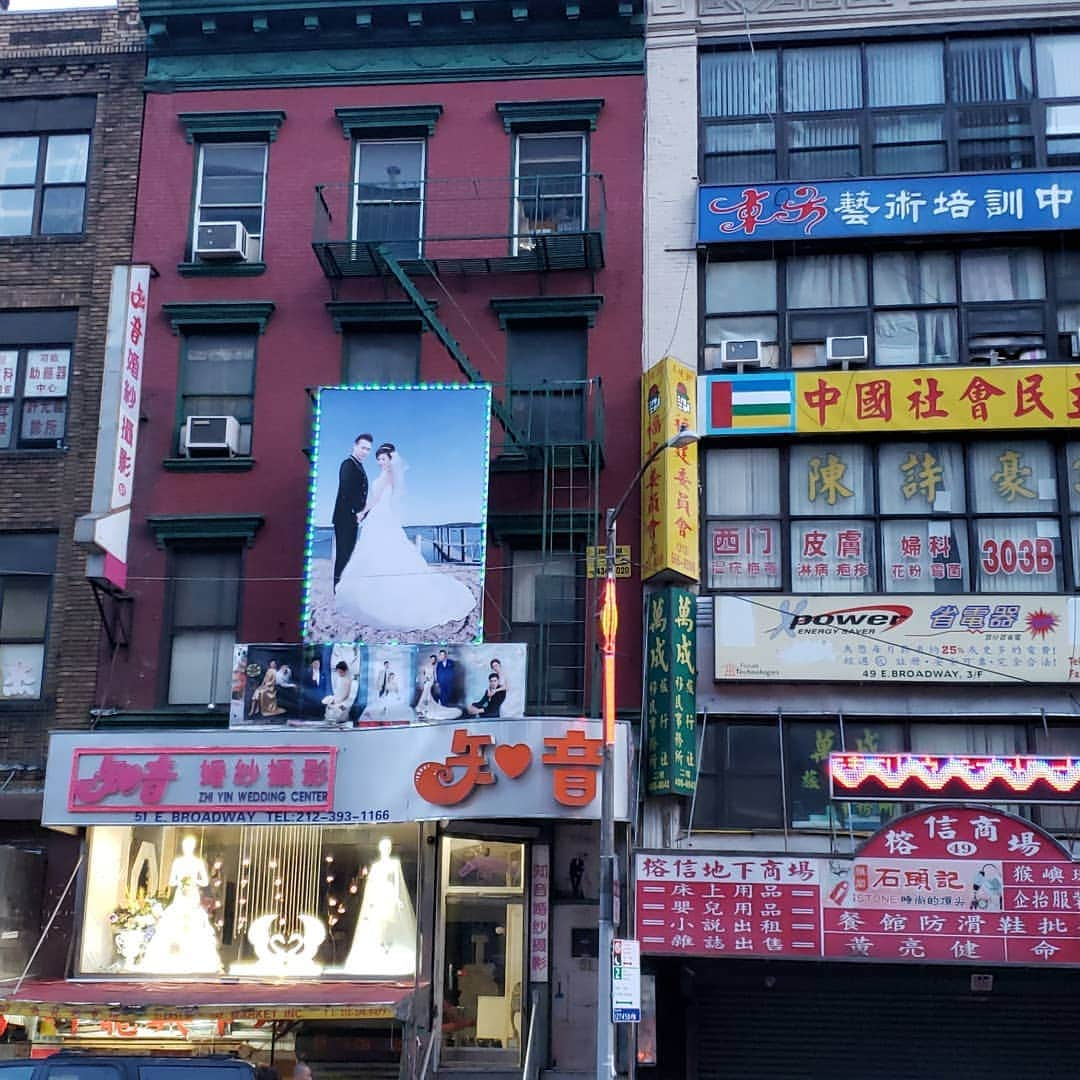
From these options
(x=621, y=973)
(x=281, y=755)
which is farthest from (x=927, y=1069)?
(x=281, y=755)

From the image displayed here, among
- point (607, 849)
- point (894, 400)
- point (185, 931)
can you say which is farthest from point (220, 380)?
point (607, 849)

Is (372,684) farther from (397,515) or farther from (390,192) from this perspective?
(390,192)

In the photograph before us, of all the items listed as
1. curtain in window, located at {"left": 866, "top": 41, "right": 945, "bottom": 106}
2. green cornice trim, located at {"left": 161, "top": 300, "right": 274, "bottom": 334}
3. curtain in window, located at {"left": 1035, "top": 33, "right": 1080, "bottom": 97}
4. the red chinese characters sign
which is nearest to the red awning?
the red chinese characters sign

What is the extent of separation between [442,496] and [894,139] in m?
9.36

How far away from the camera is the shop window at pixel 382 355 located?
22.3 meters

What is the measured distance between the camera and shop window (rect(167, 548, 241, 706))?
21.4 metres

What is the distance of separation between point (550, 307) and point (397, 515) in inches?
170

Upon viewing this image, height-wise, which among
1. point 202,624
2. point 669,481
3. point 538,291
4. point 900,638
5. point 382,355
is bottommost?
point 900,638

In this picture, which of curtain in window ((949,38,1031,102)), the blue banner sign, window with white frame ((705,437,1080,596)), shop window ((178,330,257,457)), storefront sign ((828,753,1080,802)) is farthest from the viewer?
shop window ((178,330,257,457))

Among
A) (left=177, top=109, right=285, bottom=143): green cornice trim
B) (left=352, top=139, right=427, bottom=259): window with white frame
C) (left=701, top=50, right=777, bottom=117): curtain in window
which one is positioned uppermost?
(left=701, top=50, right=777, bottom=117): curtain in window

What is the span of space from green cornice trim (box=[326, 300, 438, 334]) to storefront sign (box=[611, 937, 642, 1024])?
10843 mm

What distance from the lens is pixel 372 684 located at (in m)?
19.7

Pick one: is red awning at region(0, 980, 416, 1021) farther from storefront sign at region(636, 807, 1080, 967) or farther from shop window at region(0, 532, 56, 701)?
shop window at region(0, 532, 56, 701)

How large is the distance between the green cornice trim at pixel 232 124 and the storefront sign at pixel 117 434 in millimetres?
3285
